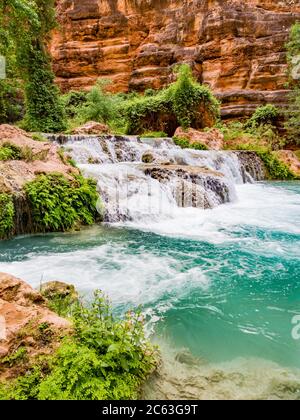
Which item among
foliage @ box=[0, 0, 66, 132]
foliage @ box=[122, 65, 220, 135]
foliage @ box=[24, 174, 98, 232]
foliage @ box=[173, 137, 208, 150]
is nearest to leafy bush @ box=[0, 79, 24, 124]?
foliage @ box=[0, 0, 66, 132]

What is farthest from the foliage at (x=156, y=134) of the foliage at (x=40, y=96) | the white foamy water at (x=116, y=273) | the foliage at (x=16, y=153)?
the white foamy water at (x=116, y=273)

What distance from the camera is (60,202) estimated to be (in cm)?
722

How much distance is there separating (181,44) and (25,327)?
2829cm

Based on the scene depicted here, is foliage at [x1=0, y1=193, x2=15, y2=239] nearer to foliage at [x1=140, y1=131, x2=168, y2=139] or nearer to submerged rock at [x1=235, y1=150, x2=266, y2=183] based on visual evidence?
submerged rock at [x1=235, y1=150, x2=266, y2=183]

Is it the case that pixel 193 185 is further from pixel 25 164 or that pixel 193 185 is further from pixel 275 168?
pixel 275 168

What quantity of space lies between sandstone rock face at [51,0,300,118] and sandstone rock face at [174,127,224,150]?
4.68 meters

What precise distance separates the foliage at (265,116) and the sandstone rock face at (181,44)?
44.7 inches

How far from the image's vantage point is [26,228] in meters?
6.83

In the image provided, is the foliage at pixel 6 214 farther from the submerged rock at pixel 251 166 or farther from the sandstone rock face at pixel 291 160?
the sandstone rock face at pixel 291 160

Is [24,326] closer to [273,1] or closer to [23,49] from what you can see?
[23,49]

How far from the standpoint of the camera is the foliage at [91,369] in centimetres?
200

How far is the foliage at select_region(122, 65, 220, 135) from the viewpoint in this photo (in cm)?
1847

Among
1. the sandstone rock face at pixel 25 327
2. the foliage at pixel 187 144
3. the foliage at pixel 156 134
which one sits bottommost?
the sandstone rock face at pixel 25 327

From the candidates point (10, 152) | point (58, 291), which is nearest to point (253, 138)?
point (10, 152)
